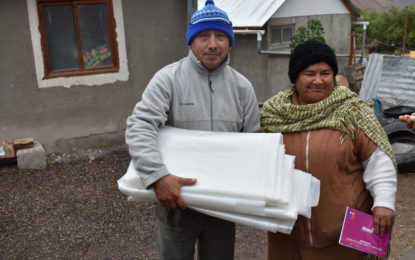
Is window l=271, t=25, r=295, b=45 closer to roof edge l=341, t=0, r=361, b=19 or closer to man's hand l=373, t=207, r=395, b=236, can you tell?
roof edge l=341, t=0, r=361, b=19

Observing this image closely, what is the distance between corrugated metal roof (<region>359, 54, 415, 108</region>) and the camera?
824cm

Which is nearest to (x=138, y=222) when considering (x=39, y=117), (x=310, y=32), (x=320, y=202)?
(x=320, y=202)

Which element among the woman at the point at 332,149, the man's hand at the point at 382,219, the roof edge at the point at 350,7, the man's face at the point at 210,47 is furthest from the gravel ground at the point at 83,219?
the roof edge at the point at 350,7

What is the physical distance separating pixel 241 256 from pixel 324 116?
2000 millimetres

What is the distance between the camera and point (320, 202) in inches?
83.5

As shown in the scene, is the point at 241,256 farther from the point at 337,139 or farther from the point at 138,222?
the point at 337,139

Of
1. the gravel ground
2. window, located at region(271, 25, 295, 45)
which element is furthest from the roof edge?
the gravel ground

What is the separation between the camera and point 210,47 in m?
2.08

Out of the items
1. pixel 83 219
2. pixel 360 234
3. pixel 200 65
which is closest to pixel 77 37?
pixel 83 219

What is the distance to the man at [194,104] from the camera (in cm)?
200

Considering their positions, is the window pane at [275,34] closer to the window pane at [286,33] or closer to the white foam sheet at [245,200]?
the window pane at [286,33]

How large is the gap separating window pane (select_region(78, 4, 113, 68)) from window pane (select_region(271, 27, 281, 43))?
5531 mm

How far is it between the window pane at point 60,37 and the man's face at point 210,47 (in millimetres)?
4811

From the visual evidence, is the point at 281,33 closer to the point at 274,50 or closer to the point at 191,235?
the point at 274,50
